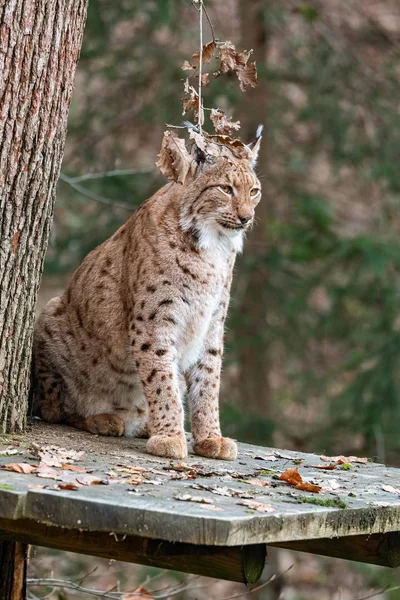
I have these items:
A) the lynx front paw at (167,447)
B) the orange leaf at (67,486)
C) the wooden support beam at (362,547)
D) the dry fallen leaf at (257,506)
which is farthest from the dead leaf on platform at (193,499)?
the lynx front paw at (167,447)

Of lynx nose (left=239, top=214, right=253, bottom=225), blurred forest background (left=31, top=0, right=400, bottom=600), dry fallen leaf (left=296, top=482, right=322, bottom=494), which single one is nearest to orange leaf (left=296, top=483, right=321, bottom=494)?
dry fallen leaf (left=296, top=482, right=322, bottom=494)

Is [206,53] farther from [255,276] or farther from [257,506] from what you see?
[255,276]

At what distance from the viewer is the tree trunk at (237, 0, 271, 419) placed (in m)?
11.3

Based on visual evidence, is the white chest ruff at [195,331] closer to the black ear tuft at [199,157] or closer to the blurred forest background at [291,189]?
the black ear tuft at [199,157]

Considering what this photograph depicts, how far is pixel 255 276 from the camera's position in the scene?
461 inches

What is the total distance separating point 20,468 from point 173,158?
1527 millimetres

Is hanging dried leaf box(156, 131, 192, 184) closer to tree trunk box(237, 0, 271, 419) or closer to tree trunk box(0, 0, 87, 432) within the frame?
tree trunk box(0, 0, 87, 432)

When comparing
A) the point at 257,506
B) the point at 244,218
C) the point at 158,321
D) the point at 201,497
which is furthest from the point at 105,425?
the point at 257,506

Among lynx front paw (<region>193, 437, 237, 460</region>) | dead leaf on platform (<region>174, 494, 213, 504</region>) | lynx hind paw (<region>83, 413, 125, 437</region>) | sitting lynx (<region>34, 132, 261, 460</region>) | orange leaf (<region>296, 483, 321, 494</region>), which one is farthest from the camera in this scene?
lynx hind paw (<region>83, 413, 125, 437</region>)

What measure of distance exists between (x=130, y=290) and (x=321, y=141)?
705 centimetres

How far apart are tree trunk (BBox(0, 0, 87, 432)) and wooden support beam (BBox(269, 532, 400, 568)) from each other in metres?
1.40

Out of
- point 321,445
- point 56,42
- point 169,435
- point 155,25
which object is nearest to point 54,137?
point 56,42

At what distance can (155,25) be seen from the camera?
10367 mm

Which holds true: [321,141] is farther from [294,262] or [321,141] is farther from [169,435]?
[169,435]
